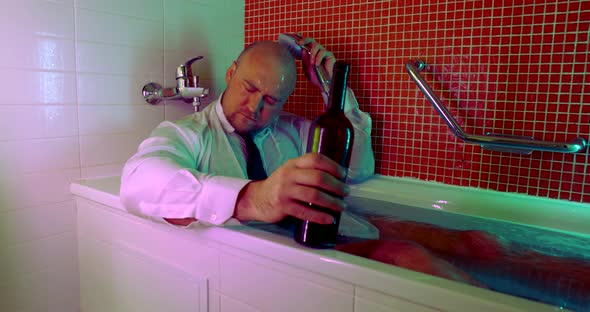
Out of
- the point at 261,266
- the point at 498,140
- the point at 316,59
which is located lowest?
the point at 261,266

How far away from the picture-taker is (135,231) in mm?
1083

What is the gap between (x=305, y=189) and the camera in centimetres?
63

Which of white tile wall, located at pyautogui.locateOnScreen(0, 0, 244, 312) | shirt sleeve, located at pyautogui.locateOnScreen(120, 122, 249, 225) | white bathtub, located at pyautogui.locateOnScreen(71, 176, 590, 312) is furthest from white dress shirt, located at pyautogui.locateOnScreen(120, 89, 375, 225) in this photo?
white tile wall, located at pyautogui.locateOnScreen(0, 0, 244, 312)

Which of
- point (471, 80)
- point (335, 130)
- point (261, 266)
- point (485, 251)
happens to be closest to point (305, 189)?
point (335, 130)

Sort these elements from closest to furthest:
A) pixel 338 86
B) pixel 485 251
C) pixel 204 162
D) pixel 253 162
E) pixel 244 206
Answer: pixel 338 86
pixel 244 206
pixel 485 251
pixel 204 162
pixel 253 162

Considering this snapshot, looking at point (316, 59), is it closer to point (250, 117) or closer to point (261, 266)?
point (250, 117)

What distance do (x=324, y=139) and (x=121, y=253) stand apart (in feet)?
2.52

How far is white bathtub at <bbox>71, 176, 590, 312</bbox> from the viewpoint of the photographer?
66cm

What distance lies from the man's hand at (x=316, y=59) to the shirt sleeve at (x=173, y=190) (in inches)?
25.6

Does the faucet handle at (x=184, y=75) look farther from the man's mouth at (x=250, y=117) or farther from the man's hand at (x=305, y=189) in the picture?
the man's hand at (x=305, y=189)

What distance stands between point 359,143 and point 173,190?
0.73 metres

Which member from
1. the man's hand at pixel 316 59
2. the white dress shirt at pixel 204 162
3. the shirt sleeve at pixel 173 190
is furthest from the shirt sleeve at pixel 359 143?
the shirt sleeve at pixel 173 190

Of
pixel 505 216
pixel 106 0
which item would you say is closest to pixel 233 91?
pixel 106 0

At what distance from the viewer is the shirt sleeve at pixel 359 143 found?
1343 mm
